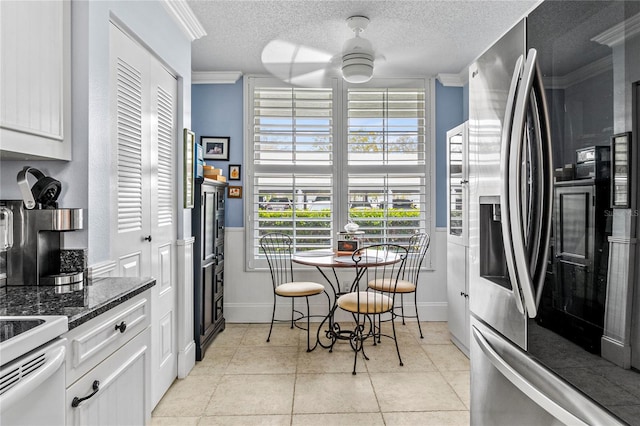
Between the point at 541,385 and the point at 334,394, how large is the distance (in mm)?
1813

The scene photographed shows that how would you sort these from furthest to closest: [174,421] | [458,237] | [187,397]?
[458,237] → [187,397] → [174,421]

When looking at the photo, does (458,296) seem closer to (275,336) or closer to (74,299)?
(275,336)

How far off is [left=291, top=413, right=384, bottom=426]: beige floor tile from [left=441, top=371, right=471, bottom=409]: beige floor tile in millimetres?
629

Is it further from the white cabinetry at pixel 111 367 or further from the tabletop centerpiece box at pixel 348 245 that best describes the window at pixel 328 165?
the white cabinetry at pixel 111 367

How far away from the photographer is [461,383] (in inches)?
111

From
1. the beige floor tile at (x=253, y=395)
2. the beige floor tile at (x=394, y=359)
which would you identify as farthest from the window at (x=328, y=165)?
the beige floor tile at (x=253, y=395)

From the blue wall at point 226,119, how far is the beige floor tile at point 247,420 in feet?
7.47

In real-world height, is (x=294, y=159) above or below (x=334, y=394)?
above

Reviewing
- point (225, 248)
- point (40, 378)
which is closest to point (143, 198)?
point (40, 378)

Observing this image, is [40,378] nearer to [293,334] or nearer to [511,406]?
[511,406]

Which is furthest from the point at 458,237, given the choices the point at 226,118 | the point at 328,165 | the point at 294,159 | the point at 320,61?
the point at 226,118

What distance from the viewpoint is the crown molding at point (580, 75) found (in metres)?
0.87

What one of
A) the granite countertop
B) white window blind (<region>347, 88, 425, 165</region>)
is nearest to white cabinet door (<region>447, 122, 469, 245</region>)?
white window blind (<region>347, 88, 425, 165</region>)

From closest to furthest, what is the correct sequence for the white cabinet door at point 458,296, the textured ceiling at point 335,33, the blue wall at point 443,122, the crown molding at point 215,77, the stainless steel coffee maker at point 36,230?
the stainless steel coffee maker at point 36,230
the textured ceiling at point 335,33
the white cabinet door at point 458,296
the crown molding at point 215,77
the blue wall at point 443,122
